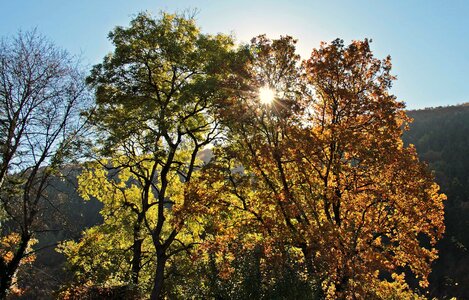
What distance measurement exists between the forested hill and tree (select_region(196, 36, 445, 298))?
74.7 feet

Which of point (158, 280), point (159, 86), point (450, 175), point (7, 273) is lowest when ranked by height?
point (158, 280)

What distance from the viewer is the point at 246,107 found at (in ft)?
50.0

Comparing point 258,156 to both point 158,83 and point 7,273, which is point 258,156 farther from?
point 7,273

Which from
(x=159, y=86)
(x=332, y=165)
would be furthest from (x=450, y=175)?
(x=159, y=86)

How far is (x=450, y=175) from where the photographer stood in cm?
6347

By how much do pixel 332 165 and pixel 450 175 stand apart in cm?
5930

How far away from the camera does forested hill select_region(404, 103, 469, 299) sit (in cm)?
4784

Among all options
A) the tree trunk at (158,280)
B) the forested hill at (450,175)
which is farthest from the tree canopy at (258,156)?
the forested hill at (450,175)

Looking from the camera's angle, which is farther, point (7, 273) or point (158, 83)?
point (158, 83)

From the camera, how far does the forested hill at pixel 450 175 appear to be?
47.8 meters

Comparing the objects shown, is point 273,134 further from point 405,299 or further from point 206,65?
point 405,299

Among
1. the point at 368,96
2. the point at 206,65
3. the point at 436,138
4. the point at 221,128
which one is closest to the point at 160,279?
the point at 221,128

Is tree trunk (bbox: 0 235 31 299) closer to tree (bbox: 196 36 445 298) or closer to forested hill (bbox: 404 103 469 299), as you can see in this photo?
tree (bbox: 196 36 445 298)

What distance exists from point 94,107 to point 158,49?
415 centimetres
